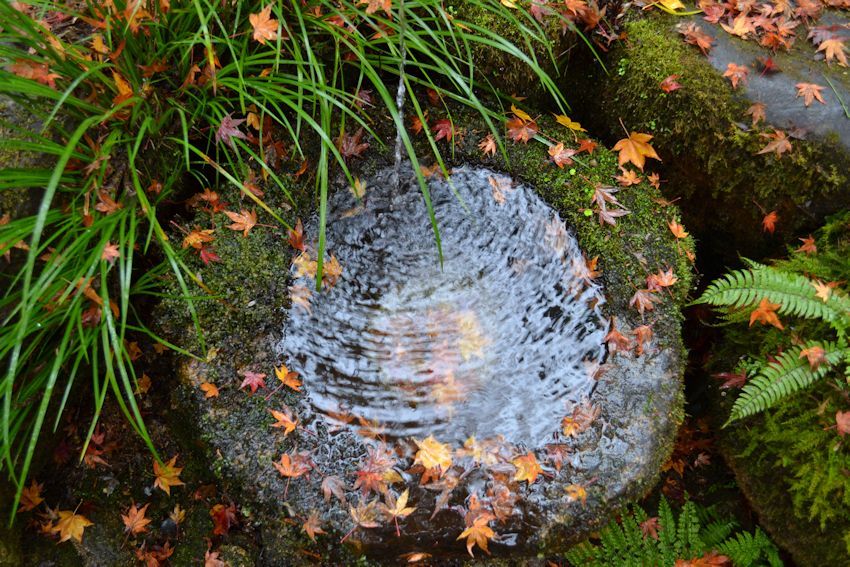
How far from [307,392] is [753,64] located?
2.89 metres

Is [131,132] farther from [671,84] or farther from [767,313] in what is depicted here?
[767,313]

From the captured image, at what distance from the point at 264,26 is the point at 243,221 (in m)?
0.89

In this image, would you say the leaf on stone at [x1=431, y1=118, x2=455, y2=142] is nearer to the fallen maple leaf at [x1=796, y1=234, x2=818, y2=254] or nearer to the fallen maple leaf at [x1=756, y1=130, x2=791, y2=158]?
the fallen maple leaf at [x1=756, y1=130, x2=791, y2=158]

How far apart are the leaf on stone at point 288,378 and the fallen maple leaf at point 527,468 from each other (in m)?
1.01

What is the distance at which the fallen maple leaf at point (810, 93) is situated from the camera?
2.80 metres

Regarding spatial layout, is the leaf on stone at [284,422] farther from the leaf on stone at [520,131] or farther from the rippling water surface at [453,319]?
the leaf on stone at [520,131]

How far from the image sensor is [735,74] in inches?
112

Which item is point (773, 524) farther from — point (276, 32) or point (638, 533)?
point (276, 32)

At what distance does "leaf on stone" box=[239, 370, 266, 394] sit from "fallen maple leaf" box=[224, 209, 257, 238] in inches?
26.6

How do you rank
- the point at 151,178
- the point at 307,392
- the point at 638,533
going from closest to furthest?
the point at 307,392 → the point at 151,178 → the point at 638,533

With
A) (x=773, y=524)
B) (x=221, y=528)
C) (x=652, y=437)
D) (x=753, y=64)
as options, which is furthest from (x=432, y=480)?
(x=753, y=64)

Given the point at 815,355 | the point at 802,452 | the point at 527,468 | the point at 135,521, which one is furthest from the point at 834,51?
the point at 135,521

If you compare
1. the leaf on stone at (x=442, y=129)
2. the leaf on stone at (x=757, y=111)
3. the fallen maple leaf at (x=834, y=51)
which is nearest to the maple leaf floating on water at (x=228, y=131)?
the leaf on stone at (x=442, y=129)

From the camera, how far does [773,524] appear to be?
8.77 ft
